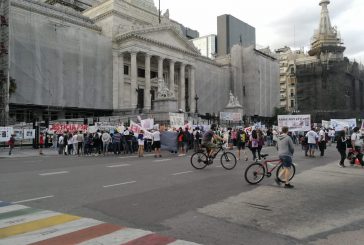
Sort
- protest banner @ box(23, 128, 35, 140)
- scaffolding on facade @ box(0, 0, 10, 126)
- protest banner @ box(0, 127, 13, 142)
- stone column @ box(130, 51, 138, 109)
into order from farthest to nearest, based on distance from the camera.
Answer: stone column @ box(130, 51, 138, 109) → scaffolding on facade @ box(0, 0, 10, 126) → protest banner @ box(23, 128, 35, 140) → protest banner @ box(0, 127, 13, 142)

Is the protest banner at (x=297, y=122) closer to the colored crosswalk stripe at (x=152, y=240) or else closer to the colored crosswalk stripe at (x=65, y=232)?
the colored crosswalk stripe at (x=65, y=232)

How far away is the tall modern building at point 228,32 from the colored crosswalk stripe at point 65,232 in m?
109

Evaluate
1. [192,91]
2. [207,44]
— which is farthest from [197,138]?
[207,44]

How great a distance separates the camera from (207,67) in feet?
236

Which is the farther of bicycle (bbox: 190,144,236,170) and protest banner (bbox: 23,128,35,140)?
protest banner (bbox: 23,128,35,140)

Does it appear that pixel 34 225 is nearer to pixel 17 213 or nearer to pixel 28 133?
pixel 17 213

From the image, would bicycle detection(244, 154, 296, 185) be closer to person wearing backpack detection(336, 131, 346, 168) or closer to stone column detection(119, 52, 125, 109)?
person wearing backpack detection(336, 131, 346, 168)

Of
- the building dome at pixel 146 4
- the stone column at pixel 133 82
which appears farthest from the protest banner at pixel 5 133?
the building dome at pixel 146 4

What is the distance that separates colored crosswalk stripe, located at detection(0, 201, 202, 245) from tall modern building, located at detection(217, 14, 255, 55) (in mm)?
108842

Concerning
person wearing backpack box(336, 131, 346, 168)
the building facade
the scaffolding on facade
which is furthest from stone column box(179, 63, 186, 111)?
person wearing backpack box(336, 131, 346, 168)

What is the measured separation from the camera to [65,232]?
608 cm

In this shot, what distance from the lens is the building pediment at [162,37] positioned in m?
54.4

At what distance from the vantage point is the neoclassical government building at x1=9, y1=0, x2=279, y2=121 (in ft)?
145

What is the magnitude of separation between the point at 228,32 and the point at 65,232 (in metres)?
114
